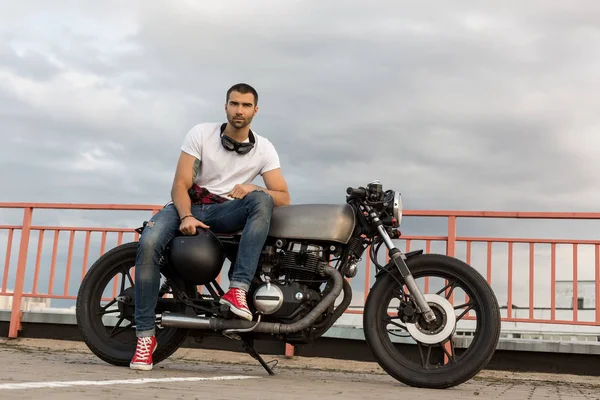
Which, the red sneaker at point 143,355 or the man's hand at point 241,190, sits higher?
the man's hand at point 241,190

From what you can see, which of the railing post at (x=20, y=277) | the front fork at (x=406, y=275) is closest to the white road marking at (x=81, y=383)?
the front fork at (x=406, y=275)

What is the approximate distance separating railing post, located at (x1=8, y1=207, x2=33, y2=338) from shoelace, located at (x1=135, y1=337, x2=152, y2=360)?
13.0ft

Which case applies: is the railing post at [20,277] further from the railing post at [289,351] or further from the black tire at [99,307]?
the black tire at [99,307]

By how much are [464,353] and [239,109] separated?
1912 millimetres

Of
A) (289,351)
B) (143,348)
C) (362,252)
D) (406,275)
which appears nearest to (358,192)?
(362,252)

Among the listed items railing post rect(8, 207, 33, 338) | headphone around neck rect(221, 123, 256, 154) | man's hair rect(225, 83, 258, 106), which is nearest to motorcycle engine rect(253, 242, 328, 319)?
headphone around neck rect(221, 123, 256, 154)

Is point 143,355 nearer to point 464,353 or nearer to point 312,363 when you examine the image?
point 464,353

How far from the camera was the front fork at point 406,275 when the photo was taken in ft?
12.3

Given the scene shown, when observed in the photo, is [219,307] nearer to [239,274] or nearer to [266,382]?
[239,274]

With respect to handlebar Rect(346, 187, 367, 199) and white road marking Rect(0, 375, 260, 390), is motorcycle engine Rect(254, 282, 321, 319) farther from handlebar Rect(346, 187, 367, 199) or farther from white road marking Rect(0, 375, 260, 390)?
handlebar Rect(346, 187, 367, 199)

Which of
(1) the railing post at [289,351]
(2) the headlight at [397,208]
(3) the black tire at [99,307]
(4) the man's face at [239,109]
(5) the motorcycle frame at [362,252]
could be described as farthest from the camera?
(1) the railing post at [289,351]

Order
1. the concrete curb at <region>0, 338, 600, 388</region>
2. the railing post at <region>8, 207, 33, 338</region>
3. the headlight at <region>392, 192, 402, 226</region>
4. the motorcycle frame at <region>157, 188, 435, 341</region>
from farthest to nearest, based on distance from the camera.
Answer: the railing post at <region>8, 207, 33, 338</region>
the concrete curb at <region>0, 338, 600, 388</region>
the headlight at <region>392, 192, 402, 226</region>
the motorcycle frame at <region>157, 188, 435, 341</region>

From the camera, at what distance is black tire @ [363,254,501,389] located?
3707 mm

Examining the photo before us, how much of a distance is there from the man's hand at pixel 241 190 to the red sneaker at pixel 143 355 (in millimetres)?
974
